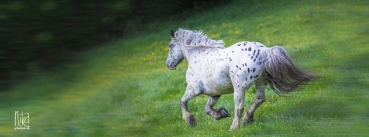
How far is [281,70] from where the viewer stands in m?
7.69

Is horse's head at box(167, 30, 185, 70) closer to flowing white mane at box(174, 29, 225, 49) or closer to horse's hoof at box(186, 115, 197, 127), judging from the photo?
flowing white mane at box(174, 29, 225, 49)

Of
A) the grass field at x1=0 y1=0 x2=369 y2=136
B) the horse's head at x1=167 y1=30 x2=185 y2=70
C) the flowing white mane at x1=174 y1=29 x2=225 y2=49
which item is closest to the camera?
the grass field at x1=0 y1=0 x2=369 y2=136

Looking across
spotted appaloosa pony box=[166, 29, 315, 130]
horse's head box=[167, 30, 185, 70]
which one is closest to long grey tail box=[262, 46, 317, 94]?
spotted appaloosa pony box=[166, 29, 315, 130]

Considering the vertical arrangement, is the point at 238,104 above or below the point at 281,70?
below

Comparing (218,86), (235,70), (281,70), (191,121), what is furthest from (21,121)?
(191,121)

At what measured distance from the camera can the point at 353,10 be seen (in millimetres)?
3748

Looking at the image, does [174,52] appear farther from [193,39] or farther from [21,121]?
[21,121]

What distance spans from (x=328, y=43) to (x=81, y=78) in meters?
2.13

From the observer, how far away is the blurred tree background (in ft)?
16.2

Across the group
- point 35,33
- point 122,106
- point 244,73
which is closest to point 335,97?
point 122,106

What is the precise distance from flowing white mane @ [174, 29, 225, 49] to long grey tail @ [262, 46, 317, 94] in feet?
3.66

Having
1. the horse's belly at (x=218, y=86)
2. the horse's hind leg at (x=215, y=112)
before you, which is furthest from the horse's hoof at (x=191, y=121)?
the horse's belly at (x=218, y=86)

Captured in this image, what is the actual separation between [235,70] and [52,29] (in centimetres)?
341

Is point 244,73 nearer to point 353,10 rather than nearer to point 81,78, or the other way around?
point 81,78
